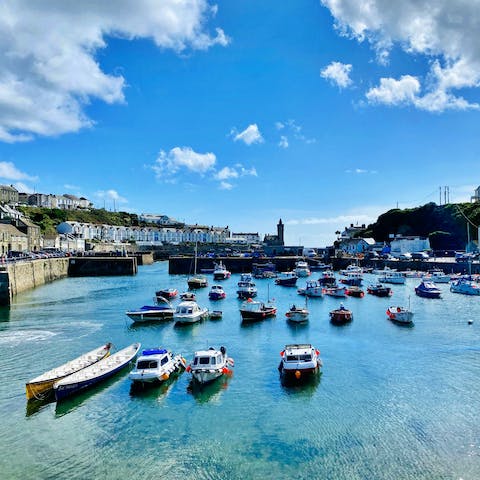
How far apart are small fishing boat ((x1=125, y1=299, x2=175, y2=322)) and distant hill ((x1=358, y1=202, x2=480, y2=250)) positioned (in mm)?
105609

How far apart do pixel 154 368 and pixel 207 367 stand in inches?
119

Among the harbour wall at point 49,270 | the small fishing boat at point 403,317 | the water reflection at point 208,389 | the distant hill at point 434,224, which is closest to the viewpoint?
the water reflection at point 208,389

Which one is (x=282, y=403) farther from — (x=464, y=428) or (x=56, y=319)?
(x=56, y=319)

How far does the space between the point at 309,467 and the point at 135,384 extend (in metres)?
12.0

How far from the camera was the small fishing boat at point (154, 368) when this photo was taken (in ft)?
81.9

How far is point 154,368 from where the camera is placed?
25609 millimetres

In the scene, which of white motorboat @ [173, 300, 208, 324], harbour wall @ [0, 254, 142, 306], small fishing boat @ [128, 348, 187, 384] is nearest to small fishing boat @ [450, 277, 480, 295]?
white motorboat @ [173, 300, 208, 324]

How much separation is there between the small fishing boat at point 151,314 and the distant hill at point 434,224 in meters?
106

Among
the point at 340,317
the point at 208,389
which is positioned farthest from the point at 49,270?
the point at 208,389

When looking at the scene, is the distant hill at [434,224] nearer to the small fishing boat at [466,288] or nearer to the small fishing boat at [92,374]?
the small fishing boat at [466,288]

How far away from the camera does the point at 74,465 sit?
56.1 ft

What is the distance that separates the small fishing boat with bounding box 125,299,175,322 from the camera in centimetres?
4503

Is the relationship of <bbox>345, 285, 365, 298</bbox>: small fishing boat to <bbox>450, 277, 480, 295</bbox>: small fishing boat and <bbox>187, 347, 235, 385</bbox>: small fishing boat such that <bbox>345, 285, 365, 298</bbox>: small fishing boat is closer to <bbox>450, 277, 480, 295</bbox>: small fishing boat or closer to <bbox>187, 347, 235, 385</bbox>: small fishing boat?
<bbox>450, 277, 480, 295</bbox>: small fishing boat

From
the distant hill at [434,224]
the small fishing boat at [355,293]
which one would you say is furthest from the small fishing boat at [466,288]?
the distant hill at [434,224]
